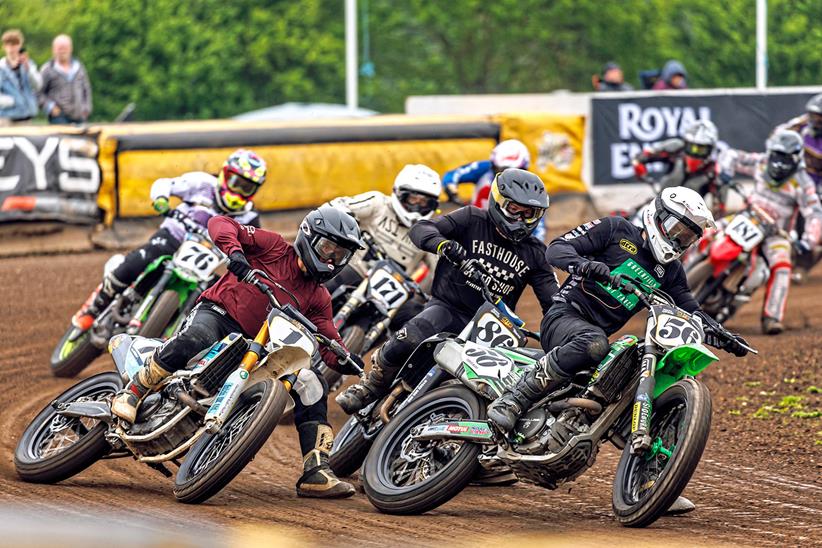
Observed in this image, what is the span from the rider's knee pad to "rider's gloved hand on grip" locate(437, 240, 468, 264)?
0.52 metres

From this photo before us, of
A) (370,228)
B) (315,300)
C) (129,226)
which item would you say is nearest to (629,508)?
(315,300)

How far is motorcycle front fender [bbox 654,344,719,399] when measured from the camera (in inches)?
341

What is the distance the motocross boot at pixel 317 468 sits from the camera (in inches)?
371

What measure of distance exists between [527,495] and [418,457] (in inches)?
37.8

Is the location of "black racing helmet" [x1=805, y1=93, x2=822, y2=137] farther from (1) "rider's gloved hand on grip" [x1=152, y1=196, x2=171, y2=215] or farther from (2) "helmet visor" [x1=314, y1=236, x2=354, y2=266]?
(2) "helmet visor" [x1=314, y1=236, x2=354, y2=266]

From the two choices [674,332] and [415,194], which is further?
[415,194]

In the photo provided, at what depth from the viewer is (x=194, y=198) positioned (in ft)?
43.9

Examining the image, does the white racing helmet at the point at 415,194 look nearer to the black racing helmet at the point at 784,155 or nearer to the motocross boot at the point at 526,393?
the motocross boot at the point at 526,393

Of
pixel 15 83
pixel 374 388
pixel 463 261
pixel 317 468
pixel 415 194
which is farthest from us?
pixel 15 83

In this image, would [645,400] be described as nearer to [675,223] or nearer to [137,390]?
[675,223]

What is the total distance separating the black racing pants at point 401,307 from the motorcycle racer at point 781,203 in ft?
16.8

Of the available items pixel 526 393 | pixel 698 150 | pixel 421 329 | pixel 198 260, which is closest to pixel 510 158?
pixel 198 260

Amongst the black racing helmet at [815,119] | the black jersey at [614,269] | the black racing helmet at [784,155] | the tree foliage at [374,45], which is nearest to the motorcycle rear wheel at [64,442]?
the black jersey at [614,269]

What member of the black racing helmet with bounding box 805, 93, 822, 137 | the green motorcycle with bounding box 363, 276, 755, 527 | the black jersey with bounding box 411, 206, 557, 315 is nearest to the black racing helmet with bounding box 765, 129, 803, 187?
the black racing helmet with bounding box 805, 93, 822, 137
